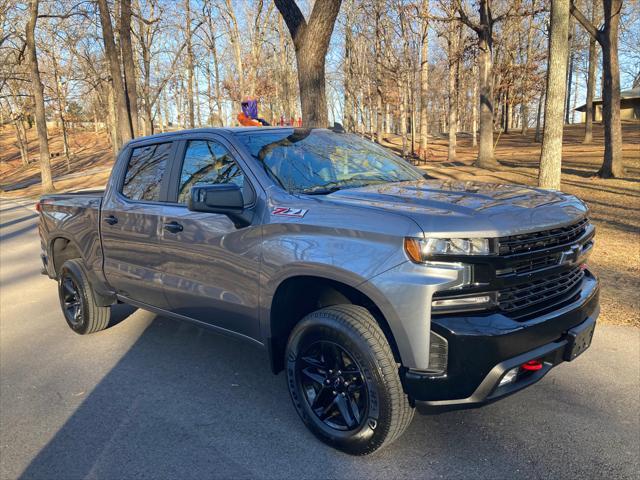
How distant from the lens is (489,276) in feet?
8.06

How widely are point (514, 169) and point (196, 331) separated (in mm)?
15059

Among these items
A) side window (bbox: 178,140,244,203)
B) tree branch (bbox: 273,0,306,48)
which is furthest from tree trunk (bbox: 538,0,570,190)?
side window (bbox: 178,140,244,203)

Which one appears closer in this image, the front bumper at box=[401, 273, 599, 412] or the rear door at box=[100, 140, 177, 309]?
the front bumper at box=[401, 273, 599, 412]

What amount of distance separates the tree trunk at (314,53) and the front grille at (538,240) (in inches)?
259

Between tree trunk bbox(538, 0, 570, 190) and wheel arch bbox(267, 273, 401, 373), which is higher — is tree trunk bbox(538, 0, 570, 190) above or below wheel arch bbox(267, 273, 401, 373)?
above

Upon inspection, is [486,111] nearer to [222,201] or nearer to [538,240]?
[538,240]

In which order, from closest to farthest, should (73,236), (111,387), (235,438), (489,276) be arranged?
(489,276) < (235,438) < (111,387) < (73,236)

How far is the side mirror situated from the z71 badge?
211mm

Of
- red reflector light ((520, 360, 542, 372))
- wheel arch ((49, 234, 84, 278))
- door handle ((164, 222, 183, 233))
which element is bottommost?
red reflector light ((520, 360, 542, 372))

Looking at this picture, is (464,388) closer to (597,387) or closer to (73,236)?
(597,387)

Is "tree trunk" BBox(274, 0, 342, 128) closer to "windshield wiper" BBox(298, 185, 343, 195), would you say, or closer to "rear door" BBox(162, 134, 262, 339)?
"rear door" BBox(162, 134, 262, 339)

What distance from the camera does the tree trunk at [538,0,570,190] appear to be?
844 centimetres

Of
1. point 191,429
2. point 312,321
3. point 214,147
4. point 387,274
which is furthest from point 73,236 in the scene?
point 387,274

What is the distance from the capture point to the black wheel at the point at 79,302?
4902 mm
